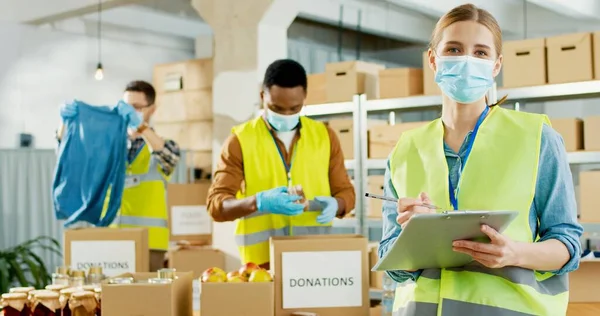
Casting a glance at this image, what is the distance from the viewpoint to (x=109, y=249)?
2854 mm

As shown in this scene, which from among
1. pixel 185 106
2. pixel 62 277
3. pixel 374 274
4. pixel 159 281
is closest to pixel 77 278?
pixel 62 277

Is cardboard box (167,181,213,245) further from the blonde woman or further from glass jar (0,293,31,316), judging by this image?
the blonde woman

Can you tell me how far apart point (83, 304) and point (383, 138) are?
3.13 m

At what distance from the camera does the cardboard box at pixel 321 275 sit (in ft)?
7.44

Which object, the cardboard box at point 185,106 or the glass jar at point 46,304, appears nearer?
the glass jar at point 46,304

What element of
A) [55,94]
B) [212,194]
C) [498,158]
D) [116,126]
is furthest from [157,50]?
[498,158]

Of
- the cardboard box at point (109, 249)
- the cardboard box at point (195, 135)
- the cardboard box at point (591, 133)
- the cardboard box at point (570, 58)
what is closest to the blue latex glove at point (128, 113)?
the cardboard box at point (109, 249)

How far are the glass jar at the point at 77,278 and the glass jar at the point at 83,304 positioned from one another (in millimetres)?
281

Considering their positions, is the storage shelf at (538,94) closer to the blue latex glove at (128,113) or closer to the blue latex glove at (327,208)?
the blue latex glove at (128,113)

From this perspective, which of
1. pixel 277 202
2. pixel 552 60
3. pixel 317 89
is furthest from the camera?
pixel 317 89

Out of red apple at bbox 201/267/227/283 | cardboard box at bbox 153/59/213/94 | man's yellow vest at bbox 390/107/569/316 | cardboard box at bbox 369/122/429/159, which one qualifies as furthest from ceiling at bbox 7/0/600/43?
man's yellow vest at bbox 390/107/569/316

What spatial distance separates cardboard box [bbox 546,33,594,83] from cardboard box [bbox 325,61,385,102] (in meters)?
1.24

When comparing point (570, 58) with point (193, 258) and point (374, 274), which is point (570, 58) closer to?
point (374, 274)

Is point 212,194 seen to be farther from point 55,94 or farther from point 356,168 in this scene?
point 55,94
